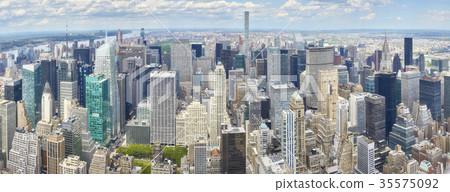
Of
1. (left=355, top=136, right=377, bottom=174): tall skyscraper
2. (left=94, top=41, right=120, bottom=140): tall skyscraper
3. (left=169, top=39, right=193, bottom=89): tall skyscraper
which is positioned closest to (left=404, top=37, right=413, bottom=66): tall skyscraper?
(left=355, top=136, right=377, bottom=174): tall skyscraper

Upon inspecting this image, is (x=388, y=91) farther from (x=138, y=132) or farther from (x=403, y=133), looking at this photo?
(x=138, y=132)

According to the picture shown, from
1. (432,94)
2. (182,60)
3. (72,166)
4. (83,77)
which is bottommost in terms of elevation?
(72,166)

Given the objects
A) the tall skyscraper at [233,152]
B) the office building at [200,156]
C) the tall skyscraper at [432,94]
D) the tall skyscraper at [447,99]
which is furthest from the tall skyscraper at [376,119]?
the office building at [200,156]

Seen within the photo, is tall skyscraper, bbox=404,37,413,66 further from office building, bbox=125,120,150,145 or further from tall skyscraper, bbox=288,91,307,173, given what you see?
office building, bbox=125,120,150,145

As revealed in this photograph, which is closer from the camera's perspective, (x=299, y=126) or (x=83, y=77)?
(x=299, y=126)

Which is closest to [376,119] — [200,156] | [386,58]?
[386,58]

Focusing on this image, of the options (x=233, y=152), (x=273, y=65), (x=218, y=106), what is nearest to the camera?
(x=233, y=152)
